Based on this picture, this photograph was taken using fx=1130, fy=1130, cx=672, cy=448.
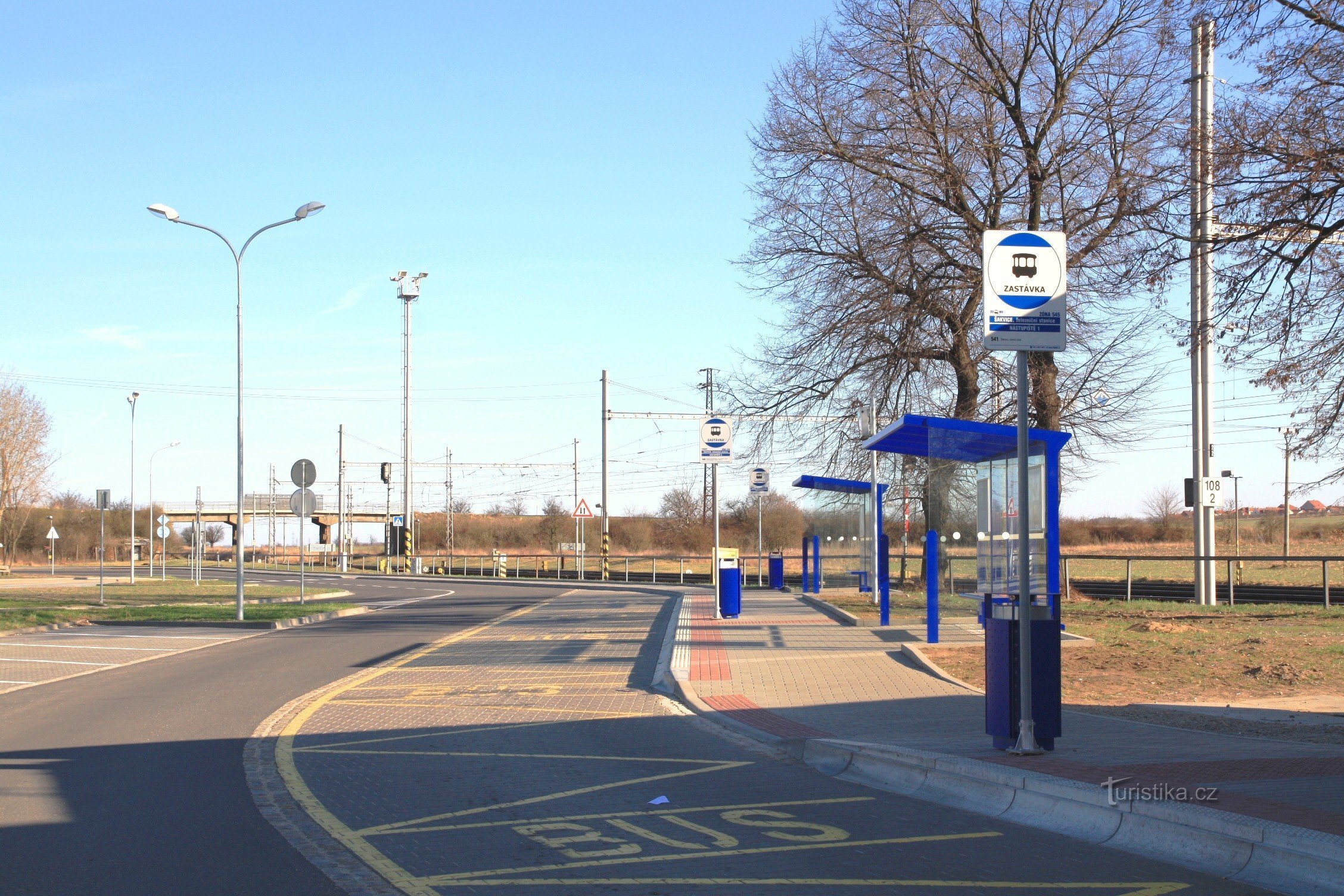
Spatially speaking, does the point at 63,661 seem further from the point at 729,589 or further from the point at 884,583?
the point at 884,583

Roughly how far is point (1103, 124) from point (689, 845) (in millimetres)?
19600

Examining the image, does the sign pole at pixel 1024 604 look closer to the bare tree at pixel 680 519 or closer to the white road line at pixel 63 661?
the white road line at pixel 63 661

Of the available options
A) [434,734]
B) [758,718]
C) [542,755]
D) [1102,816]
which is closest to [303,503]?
[434,734]

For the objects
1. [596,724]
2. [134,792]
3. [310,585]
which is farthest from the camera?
[310,585]

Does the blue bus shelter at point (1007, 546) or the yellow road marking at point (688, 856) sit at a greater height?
the blue bus shelter at point (1007, 546)

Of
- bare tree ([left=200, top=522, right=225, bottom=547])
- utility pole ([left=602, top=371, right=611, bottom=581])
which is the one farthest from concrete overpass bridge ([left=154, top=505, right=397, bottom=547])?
utility pole ([left=602, top=371, right=611, bottom=581])

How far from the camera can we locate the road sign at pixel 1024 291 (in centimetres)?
783

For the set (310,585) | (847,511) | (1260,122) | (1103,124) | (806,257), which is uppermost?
(1103,124)

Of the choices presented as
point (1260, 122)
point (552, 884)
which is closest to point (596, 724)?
point (552, 884)

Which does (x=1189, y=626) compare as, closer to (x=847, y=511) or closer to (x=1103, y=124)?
(x=1103, y=124)

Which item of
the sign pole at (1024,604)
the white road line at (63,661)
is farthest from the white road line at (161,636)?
the sign pole at (1024,604)

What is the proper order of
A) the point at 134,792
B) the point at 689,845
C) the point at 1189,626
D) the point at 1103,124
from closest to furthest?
the point at 689,845 → the point at 134,792 → the point at 1189,626 → the point at 1103,124

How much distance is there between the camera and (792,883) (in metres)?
5.37

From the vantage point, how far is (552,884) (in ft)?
17.6
